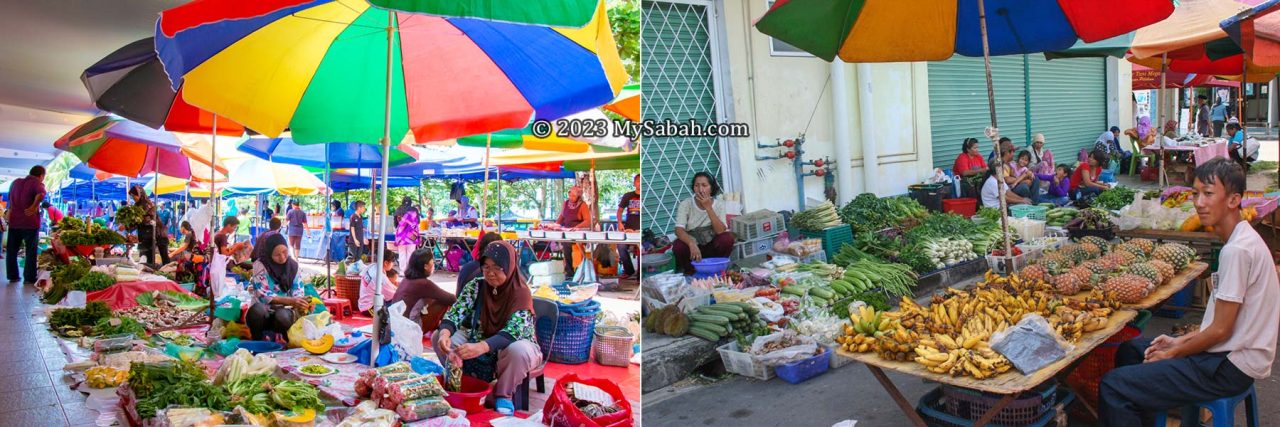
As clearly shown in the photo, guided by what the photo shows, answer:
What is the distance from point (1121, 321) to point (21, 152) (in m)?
14.6

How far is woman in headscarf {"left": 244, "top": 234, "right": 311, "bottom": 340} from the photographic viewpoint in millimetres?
5883

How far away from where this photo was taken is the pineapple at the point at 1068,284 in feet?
12.5

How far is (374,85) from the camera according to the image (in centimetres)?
495

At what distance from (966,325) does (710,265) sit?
157 cm

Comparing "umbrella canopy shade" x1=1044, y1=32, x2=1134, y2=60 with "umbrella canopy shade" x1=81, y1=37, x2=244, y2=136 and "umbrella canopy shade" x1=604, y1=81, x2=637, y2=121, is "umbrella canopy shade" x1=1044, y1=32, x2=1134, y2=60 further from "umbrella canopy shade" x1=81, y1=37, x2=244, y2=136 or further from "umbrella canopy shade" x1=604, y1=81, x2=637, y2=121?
"umbrella canopy shade" x1=81, y1=37, x2=244, y2=136

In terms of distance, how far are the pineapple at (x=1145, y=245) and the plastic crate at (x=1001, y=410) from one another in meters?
1.70

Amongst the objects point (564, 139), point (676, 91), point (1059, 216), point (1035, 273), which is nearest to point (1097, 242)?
point (1059, 216)

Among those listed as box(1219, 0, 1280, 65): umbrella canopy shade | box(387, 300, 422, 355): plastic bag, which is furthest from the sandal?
box(1219, 0, 1280, 65): umbrella canopy shade

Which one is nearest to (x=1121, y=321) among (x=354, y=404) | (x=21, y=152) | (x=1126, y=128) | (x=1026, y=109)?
(x=1026, y=109)

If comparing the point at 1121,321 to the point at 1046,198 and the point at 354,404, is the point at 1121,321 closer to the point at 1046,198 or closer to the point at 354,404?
the point at 1046,198

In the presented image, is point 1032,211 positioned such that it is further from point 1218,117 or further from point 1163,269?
point 1163,269

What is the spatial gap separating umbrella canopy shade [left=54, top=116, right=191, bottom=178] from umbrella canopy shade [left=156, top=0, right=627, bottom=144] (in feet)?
12.6

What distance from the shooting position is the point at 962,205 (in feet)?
16.9

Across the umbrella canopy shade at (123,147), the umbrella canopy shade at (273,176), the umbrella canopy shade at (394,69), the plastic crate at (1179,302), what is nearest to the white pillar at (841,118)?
the umbrella canopy shade at (394,69)
